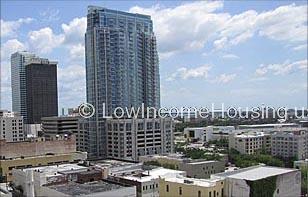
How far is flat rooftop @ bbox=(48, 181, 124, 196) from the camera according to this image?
17.9 ft

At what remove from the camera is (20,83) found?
2327 cm

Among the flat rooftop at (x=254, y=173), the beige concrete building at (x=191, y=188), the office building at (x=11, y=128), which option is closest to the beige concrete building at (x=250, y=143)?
the office building at (x=11, y=128)

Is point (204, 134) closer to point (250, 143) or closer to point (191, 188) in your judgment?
point (250, 143)

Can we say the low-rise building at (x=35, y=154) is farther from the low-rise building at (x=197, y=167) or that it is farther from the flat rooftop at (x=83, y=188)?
the flat rooftop at (x=83, y=188)

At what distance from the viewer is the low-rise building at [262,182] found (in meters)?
6.10

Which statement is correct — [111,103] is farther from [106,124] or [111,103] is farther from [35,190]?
[35,190]

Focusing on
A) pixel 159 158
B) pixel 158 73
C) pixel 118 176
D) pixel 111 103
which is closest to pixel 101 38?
pixel 111 103

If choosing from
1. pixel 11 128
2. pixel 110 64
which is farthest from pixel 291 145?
pixel 11 128

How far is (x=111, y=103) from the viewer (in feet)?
47.9

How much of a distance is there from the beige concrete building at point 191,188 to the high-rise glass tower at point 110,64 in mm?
8143

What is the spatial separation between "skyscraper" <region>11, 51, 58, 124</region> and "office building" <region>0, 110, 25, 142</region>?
6803mm

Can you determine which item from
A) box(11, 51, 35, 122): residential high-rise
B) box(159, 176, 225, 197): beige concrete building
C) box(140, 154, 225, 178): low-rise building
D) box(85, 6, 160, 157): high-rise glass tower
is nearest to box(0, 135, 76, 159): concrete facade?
box(85, 6, 160, 157): high-rise glass tower

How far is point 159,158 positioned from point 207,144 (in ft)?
27.2

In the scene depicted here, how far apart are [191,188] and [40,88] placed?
18.9 metres
